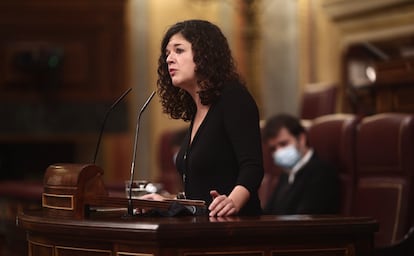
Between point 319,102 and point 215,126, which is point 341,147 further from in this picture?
point 215,126

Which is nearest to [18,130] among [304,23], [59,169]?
[304,23]

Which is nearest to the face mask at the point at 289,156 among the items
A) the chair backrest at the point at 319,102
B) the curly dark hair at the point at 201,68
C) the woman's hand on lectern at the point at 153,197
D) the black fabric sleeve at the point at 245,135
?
the chair backrest at the point at 319,102

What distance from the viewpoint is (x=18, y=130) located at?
8.52m

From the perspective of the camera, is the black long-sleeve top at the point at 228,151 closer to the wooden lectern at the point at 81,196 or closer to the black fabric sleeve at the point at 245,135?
the black fabric sleeve at the point at 245,135

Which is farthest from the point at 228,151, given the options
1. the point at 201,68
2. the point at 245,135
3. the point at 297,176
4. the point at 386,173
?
the point at 297,176

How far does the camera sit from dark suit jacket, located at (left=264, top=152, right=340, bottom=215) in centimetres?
496

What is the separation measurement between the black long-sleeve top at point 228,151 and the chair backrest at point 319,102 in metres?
3.15

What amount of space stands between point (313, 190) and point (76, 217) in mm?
2048

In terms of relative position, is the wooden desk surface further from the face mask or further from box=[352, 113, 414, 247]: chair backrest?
the face mask

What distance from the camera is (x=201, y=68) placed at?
3387 millimetres

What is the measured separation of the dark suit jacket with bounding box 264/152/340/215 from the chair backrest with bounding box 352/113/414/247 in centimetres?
12

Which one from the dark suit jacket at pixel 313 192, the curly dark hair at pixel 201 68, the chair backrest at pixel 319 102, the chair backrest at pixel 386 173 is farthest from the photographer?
the chair backrest at pixel 319 102

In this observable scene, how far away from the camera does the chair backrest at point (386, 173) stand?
463 cm

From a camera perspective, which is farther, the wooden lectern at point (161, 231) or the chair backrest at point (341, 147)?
the chair backrest at point (341, 147)
